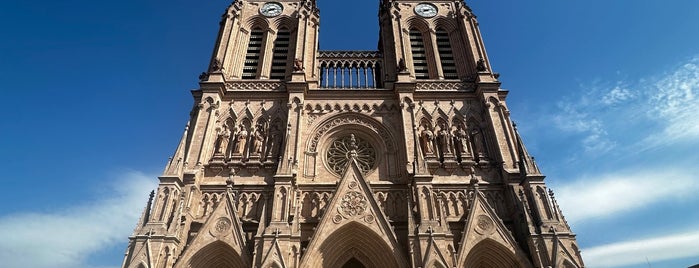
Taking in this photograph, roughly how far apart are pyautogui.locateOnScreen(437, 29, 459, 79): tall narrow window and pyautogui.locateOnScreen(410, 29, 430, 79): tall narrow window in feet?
3.66

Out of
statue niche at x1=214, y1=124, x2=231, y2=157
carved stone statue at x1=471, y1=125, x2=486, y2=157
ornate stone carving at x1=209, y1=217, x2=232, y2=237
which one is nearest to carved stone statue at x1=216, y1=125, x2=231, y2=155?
statue niche at x1=214, y1=124, x2=231, y2=157

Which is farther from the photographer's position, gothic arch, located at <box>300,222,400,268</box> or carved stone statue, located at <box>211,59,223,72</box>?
carved stone statue, located at <box>211,59,223,72</box>

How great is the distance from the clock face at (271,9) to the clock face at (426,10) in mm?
9838

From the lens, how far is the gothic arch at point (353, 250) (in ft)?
48.5

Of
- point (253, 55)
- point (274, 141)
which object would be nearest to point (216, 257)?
point (274, 141)

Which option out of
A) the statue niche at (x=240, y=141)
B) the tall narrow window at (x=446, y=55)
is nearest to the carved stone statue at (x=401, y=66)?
the tall narrow window at (x=446, y=55)

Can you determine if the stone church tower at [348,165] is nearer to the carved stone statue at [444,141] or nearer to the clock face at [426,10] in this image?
the carved stone statue at [444,141]

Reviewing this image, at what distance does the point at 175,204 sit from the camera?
51.3 feet

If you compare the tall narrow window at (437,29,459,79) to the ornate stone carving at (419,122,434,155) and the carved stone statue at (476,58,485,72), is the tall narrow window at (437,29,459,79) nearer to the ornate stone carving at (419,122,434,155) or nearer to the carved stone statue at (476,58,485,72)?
the carved stone statue at (476,58,485,72)

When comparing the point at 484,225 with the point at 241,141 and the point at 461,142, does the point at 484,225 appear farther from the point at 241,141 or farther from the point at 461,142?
the point at 241,141

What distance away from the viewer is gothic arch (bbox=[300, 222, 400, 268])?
14.8 metres

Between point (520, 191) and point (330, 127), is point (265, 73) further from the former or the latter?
point (520, 191)

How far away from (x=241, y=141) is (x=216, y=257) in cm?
608

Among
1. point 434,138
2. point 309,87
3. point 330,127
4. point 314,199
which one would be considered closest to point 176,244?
point 314,199
